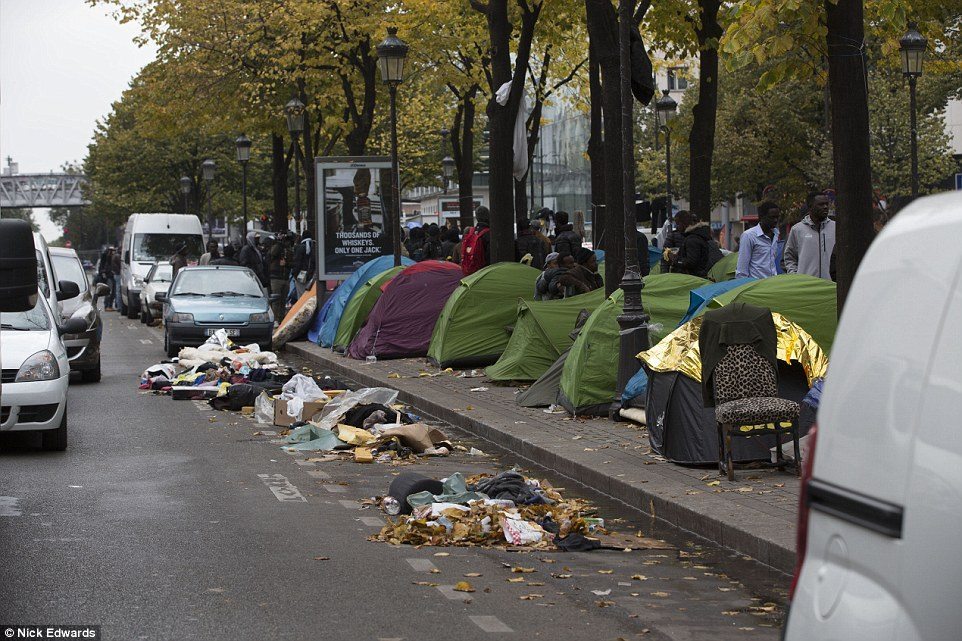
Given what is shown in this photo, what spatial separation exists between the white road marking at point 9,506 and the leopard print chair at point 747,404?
476 centimetres

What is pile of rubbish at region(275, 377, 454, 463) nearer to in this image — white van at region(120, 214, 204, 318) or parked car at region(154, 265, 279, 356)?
parked car at region(154, 265, 279, 356)

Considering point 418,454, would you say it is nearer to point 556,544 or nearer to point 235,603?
point 556,544

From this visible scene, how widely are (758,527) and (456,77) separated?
95.3 ft

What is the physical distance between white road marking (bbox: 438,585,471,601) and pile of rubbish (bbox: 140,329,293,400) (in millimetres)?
10108

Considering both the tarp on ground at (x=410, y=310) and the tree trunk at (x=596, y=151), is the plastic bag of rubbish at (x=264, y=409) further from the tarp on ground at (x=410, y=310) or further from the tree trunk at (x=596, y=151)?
the tree trunk at (x=596, y=151)

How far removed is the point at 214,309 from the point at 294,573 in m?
17.9

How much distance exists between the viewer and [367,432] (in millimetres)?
13875

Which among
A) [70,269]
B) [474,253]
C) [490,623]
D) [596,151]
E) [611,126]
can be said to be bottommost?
[490,623]

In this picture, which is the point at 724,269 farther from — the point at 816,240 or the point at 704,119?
the point at 816,240

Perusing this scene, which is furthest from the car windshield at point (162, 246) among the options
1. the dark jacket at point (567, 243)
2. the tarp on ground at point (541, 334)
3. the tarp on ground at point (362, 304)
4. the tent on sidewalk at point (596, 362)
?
the tent on sidewalk at point (596, 362)

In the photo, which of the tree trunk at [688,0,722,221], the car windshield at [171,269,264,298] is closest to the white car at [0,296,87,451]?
the tree trunk at [688,0,722,221]

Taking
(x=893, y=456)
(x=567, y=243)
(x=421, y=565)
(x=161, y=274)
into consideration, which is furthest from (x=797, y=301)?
(x=161, y=274)

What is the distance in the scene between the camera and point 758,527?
870 cm

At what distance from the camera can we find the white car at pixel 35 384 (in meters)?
12.8
